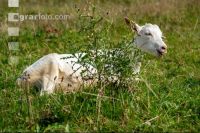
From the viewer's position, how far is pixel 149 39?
10078 mm

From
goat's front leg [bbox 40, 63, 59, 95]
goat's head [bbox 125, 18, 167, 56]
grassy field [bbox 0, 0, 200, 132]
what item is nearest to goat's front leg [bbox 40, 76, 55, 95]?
goat's front leg [bbox 40, 63, 59, 95]

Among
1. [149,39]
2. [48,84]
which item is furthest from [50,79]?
[149,39]

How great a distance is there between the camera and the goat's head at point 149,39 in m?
9.89

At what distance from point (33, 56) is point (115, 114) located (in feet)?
18.3

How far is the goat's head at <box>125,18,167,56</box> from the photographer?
989 centimetres

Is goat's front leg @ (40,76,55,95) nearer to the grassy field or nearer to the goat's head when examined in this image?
the grassy field

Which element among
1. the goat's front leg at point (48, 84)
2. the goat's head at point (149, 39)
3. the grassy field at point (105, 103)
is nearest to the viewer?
the grassy field at point (105, 103)

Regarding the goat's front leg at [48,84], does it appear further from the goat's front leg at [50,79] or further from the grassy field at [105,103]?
the grassy field at [105,103]

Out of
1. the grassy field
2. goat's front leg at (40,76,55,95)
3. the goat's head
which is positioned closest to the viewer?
the grassy field

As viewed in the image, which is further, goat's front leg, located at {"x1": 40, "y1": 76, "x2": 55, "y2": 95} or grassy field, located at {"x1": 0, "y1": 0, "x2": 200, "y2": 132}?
goat's front leg, located at {"x1": 40, "y1": 76, "x2": 55, "y2": 95}

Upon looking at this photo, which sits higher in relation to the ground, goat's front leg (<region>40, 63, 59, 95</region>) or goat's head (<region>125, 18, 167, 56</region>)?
goat's head (<region>125, 18, 167, 56</region>)

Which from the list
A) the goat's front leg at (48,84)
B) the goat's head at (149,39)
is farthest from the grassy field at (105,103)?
the goat's head at (149,39)

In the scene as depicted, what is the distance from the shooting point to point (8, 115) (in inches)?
282

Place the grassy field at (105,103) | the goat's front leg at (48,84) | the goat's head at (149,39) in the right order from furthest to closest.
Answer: the goat's head at (149,39), the goat's front leg at (48,84), the grassy field at (105,103)
